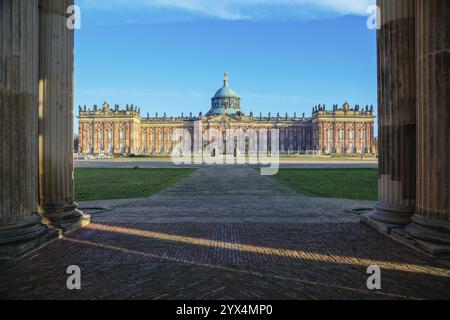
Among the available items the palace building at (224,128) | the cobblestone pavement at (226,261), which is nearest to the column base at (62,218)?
the cobblestone pavement at (226,261)

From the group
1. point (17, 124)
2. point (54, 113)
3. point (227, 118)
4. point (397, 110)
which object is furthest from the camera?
point (227, 118)

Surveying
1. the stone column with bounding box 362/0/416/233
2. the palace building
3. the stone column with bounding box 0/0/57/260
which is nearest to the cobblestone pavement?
the stone column with bounding box 0/0/57/260

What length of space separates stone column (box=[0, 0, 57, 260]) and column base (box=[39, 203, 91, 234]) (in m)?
0.93

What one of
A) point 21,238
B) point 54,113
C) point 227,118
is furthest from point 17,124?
point 227,118

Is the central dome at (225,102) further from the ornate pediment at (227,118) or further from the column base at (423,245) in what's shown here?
the column base at (423,245)

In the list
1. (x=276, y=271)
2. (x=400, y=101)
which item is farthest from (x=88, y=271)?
(x=400, y=101)

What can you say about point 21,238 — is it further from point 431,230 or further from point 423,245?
point 431,230

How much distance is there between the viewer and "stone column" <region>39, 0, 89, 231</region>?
589cm

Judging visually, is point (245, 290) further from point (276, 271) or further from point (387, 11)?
point (387, 11)

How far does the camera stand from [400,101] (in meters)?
5.72

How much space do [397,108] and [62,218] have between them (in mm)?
6020

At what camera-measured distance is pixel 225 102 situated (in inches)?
3521

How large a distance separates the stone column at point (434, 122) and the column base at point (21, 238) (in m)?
5.44

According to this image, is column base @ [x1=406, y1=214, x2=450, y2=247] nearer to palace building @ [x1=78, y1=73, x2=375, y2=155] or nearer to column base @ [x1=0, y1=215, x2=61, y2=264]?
column base @ [x1=0, y1=215, x2=61, y2=264]
